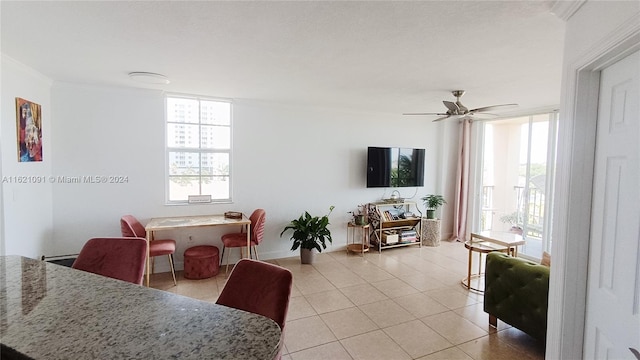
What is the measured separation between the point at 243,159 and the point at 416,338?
10.5 feet

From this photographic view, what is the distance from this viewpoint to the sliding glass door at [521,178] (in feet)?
15.3

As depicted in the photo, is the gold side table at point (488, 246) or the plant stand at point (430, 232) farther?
the plant stand at point (430, 232)

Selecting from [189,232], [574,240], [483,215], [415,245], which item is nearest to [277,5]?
[574,240]

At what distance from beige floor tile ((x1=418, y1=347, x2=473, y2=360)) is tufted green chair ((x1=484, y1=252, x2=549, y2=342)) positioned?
0.58 metres

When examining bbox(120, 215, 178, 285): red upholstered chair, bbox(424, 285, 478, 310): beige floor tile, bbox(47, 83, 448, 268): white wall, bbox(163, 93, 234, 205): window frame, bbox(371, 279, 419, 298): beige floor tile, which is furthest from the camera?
bbox(163, 93, 234, 205): window frame

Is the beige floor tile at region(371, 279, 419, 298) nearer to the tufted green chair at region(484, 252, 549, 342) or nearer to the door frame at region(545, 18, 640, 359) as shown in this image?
the tufted green chair at region(484, 252, 549, 342)

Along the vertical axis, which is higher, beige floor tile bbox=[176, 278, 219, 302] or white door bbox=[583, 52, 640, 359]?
white door bbox=[583, 52, 640, 359]

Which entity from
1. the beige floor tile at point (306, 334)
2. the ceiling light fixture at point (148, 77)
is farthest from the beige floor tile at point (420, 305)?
the ceiling light fixture at point (148, 77)

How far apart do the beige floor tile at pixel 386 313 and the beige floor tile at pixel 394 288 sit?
9.4 inches

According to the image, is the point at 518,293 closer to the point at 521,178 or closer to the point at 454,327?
the point at 454,327

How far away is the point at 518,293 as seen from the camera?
2564 millimetres

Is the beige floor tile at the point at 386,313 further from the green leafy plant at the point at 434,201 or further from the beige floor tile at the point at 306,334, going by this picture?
the green leafy plant at the point at 434,201

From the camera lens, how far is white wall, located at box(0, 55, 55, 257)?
8.84 ft

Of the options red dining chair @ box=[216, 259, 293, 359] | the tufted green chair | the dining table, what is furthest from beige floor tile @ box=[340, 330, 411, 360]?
the dining table
